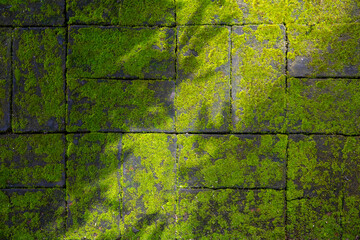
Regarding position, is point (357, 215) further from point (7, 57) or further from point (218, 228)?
point (7, 57)

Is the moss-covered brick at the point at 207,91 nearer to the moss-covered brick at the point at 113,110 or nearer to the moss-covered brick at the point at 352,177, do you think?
the moss-covered brick at the point at 113,110

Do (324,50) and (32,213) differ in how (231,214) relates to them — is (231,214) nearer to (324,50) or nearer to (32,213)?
(324,50)

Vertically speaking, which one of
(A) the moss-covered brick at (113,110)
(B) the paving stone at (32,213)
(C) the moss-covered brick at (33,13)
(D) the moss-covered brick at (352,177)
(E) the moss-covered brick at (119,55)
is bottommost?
(B) the paving stone at (32,213)

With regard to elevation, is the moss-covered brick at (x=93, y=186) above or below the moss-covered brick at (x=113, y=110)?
below

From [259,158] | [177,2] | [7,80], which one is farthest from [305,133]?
[7,80]

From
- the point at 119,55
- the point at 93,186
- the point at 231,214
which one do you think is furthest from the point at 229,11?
the point at 93,186

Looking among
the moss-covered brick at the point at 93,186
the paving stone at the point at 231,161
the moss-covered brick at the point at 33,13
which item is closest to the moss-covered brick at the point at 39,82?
the moss-covered brick at the point at 33,13

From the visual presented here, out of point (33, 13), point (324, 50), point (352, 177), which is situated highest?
point (33, 13)
